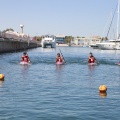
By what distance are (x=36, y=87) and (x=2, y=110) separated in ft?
26.0

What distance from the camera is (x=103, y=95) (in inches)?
854

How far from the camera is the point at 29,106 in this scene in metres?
17.9

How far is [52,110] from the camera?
1712 cm

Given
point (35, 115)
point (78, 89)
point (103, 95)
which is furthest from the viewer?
point (78, 89)

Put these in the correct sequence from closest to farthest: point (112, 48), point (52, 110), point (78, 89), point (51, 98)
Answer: point (52, 110) < point (51, 98) < point (78, 89) < point (112, 48)

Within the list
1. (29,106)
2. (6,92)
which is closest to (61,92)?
(6,92)

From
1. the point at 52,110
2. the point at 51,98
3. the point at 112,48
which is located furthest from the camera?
the point at 112,48

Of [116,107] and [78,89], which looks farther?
[78,89]

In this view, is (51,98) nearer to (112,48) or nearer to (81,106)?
(81,106)

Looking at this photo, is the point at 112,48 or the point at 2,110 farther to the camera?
the point at 112,48

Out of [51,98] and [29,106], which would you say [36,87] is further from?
[29,106]

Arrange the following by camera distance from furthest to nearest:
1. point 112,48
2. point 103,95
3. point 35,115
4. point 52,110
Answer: point 112,48 < point 103,95 < point 52,110 < point 35,115

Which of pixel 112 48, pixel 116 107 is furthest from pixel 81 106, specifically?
pixel 112 48

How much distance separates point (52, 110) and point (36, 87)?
25.2ft
